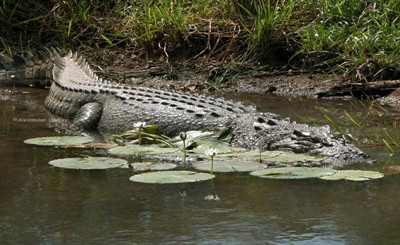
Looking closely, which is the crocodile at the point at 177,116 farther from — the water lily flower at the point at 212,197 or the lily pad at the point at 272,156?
the water lily flower at the point at 212,197

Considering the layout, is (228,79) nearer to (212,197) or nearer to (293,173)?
(293,173)

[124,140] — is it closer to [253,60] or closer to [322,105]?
[322,105]

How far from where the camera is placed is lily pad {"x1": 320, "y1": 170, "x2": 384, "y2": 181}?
148 inches

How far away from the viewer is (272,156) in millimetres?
4363

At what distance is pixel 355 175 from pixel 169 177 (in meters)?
1.05

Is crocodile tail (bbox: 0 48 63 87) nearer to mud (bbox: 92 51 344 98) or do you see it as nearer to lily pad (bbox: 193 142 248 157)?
mud (bbox: 92 51 344 98)

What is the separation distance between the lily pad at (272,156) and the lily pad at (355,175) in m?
0.44

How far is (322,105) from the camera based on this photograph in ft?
22.9

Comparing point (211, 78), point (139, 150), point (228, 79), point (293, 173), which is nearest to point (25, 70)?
point (211, 78)

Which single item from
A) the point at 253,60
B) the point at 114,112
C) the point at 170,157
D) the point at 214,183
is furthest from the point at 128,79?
the point at 214,183

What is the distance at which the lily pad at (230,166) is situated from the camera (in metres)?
4.01

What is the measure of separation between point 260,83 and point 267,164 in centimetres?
383

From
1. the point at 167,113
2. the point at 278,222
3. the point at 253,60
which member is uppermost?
the point at 253,60

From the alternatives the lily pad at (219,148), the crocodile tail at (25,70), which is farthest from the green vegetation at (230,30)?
the lily pad at (219,148)
